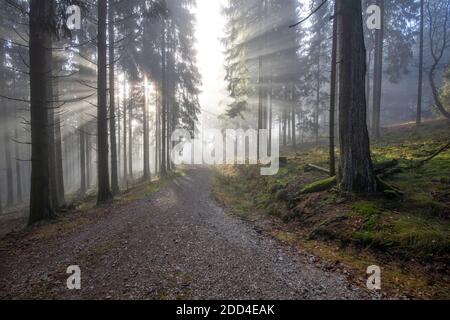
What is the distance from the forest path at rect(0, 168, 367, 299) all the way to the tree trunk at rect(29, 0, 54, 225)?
135 cm

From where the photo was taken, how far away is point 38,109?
29.5ft

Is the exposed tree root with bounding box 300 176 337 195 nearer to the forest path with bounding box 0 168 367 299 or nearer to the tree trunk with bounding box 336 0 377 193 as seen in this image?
the tree trunk with bounding box 336 0 377 193

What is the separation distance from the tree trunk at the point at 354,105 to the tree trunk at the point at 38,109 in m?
9.32

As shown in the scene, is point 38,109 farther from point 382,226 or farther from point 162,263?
point 382,226

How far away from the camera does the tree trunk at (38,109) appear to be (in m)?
8.69

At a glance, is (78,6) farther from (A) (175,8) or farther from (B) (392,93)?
(B) (392,93)

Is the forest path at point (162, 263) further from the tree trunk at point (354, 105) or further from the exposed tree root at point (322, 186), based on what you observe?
the tree trunk at point (354, 105)

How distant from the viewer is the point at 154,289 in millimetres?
4457

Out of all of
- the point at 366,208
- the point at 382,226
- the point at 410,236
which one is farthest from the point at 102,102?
the point at 410,236

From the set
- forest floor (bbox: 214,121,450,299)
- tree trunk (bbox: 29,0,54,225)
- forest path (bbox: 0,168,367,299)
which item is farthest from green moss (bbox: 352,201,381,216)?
tree trunk (bbox: 29,0,54,225)

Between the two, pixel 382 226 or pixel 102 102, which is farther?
pixel 102 102

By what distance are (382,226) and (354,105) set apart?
3.66m

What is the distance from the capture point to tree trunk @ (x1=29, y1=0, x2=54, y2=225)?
342 inches

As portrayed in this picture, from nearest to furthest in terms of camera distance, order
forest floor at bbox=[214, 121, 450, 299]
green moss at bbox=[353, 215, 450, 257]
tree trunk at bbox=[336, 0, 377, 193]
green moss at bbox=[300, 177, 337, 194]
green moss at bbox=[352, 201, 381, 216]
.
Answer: forest floor at bbox=[214, 121, 450, 299]
green moss at bbox=[353, 215, 450, 257]
green moss at bbox=[352, 201, 381, 216]
tree trunk at bbox=[336, 0, 377, 193]
green moss at bbox=[300, 177, 337, 194]
